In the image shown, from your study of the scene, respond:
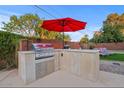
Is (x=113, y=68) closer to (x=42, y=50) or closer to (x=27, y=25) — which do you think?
(x=42, y=50)

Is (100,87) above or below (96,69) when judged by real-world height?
below

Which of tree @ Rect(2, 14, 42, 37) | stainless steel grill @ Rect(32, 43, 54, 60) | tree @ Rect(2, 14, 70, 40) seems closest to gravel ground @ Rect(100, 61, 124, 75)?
stainless steel grill @ Rect(32, 43, 54, 60)

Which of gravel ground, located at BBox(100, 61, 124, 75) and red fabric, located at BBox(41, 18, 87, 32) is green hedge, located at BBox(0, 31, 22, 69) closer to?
red fabric, located at BBox(41, 18, 87, 32)

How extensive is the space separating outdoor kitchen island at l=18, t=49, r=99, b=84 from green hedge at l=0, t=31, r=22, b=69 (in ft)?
5.46

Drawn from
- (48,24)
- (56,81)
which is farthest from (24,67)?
(48,24)

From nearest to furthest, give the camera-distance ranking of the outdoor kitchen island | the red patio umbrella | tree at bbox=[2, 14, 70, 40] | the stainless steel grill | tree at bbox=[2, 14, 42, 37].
Result: the outdoor kitchen island, the stainless steel grill, the red patio umbrella, tree at bbox=[2, 14, 70, 40], tree at bbox=[2, 14, 42, 37]

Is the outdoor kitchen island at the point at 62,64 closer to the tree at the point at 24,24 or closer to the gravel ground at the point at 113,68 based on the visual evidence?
the gravel ground at the point at 113,68

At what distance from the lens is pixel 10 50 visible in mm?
6266

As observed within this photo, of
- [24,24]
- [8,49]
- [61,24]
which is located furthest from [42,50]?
[24,24]

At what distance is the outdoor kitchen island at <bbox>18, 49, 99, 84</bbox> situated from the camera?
13.7 ft

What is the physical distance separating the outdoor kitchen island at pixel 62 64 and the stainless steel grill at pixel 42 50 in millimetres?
136

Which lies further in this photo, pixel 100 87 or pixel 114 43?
pixel 114 43
